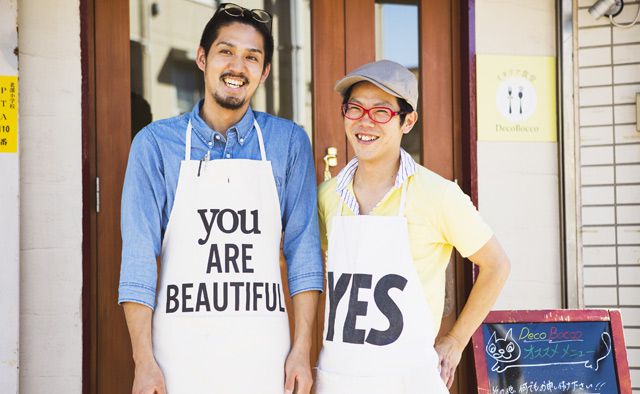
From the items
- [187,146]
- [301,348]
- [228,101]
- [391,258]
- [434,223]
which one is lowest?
[301,348]

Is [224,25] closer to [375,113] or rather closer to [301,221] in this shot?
[375,113]

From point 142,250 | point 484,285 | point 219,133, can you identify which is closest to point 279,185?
point 219,133

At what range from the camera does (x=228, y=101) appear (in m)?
2.43

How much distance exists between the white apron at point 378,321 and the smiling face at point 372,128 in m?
0.20

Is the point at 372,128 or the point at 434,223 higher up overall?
the point at 372,128

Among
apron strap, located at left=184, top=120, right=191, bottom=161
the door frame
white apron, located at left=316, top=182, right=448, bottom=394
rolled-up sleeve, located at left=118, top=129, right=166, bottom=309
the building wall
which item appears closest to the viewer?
white apron, located at left=316, top=182, right=448, bottom=394

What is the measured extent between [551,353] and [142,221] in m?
2.06

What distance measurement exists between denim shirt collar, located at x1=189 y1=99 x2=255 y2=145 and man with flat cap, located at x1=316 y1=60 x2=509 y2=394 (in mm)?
338

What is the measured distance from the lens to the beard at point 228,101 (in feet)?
7.97

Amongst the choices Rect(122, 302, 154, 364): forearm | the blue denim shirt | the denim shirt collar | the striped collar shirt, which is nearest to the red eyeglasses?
the striped collar shirt

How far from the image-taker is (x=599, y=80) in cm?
378

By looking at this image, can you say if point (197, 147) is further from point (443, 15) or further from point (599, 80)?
point (599, 80)

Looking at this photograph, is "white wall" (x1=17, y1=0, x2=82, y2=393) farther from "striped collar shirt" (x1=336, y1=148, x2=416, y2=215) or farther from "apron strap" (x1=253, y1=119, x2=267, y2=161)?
"striped collar shirt" (x1=336, y1=148, x2=416, y2=215)

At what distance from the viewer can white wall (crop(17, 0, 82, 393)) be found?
3418 mm
